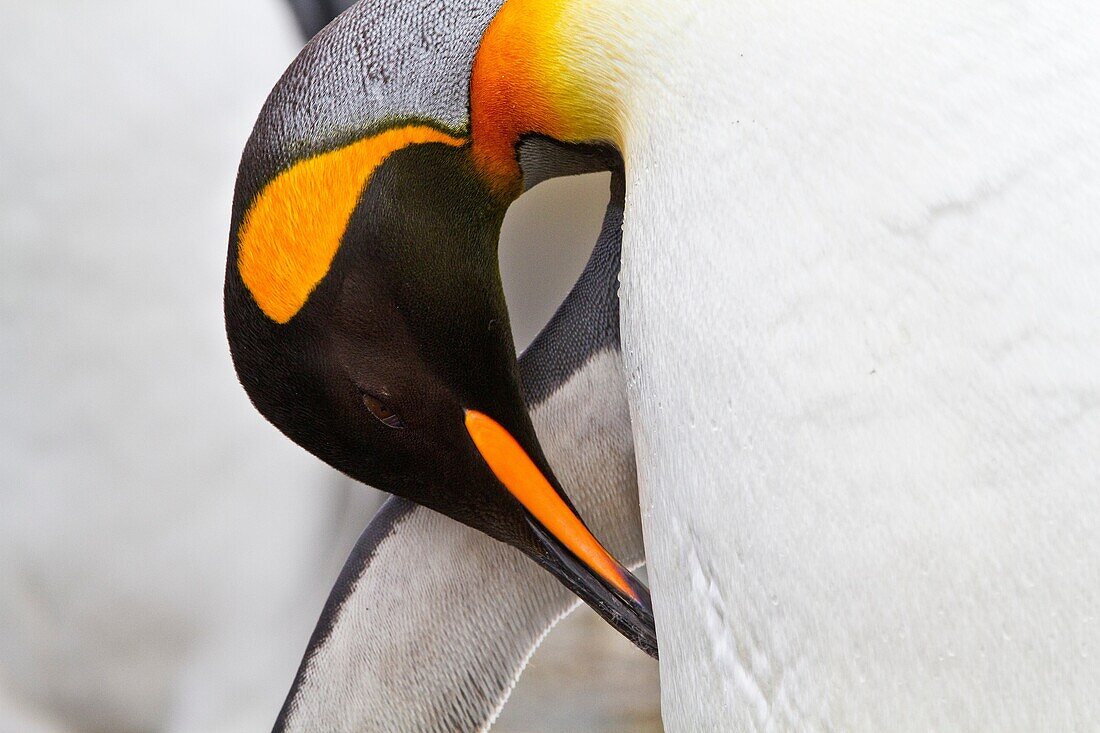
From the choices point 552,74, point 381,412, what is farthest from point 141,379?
point 552,74

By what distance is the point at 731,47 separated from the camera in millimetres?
423

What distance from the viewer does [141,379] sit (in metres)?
0.95

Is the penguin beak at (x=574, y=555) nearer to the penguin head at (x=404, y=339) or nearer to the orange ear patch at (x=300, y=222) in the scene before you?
the penguin head at (x=404, y=339)

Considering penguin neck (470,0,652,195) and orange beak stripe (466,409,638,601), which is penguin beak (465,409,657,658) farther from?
penguin neck (470,0,652,195)

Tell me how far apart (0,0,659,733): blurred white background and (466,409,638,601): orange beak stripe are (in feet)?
0.89

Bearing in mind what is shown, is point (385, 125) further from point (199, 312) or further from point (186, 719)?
point (186, 719)

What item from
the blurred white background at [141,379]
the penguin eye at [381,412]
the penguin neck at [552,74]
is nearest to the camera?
the penguin neck at [552,74]

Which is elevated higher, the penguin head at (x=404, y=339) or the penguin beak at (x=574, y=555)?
the penguin head at (x=404, y=339)

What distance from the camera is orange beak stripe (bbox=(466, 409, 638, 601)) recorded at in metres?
0.64

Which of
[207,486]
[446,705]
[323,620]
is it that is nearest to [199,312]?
[207,486]

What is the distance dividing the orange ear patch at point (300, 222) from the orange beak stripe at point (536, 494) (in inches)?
5.7

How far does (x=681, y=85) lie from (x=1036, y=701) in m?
0.28

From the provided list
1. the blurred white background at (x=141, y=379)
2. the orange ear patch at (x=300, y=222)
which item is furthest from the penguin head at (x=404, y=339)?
the blurred white background at (x=141, y=379)

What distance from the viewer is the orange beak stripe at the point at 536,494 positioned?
0.64m
